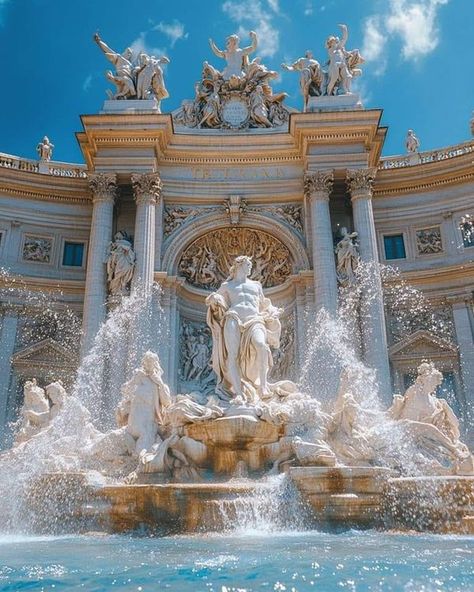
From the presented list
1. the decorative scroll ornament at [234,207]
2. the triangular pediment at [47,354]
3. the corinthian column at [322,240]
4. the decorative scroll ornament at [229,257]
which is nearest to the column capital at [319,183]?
the corinthian column at [322,240]

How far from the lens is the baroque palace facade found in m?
20.9

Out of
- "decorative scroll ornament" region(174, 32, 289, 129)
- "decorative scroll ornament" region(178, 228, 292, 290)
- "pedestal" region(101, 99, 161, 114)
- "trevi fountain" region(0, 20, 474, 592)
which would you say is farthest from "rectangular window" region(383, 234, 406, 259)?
"pedestal" region(101, 99, 161, 114)

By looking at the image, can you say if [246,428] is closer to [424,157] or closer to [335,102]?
[335,102]

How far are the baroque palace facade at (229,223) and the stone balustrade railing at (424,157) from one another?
0.08 metres

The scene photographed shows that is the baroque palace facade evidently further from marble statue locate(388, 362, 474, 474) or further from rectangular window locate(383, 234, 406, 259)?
marble statue locate(388, 362, 474, 474)

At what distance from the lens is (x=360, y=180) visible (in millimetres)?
21516

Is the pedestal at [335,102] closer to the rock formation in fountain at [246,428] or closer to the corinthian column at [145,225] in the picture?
the corinthian column at [145,225]

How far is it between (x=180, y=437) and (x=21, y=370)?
1275cm

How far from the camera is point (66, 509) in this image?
9.02 meters

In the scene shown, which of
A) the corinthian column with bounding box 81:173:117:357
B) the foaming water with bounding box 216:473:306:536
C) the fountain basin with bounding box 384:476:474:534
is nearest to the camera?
the foaming water with bounding box 216:473:306:536

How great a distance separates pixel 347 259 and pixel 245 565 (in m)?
16.1

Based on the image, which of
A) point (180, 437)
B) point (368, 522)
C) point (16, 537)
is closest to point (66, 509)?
point (16, 537)

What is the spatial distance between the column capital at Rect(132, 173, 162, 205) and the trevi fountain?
202cm

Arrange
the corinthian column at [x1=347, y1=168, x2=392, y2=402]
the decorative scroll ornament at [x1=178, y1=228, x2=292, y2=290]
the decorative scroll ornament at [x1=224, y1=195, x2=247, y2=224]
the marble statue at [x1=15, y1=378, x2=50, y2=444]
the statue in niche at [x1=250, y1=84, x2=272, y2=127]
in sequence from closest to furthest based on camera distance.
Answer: the marble statue at [x1=15, y1=378, x2=50, y2=444] → the corinthian column at [x1=347, y1=168, x2=392, y2=402] → the decorative scroll ornament at [x1=224, y1=195, x2=247, y2=224] → the decorative scroll ornament at [x1=178, y1=228, x2=292, y2=290] → the statue in niche at [x1=250, y1=84, x2=272, y2=127]
